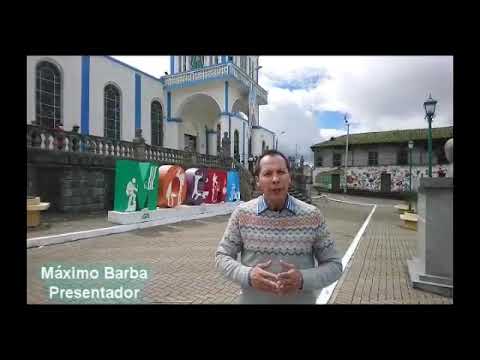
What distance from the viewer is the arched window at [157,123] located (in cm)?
1603

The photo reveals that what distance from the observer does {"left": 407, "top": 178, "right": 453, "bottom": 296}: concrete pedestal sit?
3.63m

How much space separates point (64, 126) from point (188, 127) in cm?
842

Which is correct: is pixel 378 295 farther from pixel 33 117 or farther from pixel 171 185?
pixel 33 117

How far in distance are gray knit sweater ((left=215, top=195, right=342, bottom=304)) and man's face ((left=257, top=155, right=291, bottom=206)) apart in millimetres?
88

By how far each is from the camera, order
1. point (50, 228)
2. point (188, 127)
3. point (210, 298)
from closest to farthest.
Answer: point (210, 298)
point (50, 228)
point (188, 127)

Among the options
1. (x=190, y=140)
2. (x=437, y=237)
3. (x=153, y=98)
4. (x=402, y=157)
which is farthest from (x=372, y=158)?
(x=437, y=237)

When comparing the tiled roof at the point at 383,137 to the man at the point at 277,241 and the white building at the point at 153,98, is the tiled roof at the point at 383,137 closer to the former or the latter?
the white building at the point at 153,98

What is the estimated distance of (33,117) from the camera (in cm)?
1030

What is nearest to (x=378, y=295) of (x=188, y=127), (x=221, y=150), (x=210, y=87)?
(x=221, y=150)

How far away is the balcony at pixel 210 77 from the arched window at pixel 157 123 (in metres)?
1.63

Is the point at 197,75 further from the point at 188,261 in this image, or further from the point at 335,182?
the point at 335,182

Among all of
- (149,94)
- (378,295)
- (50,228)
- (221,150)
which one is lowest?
(378,295)
